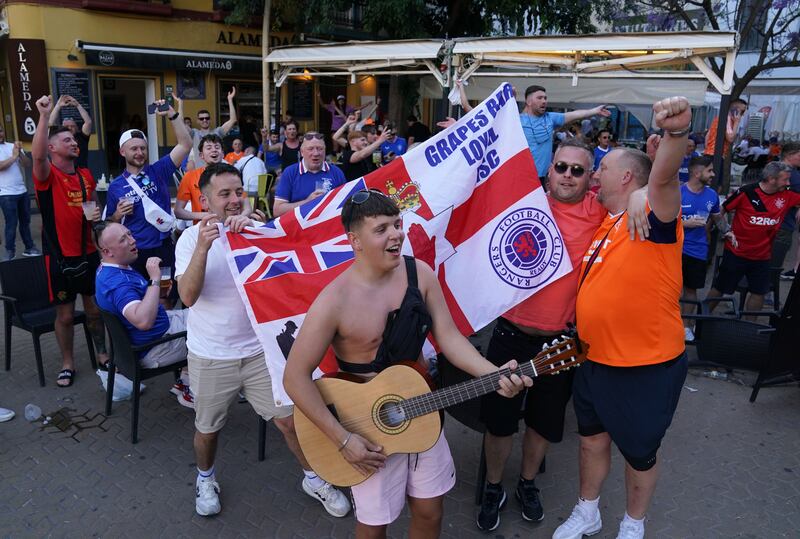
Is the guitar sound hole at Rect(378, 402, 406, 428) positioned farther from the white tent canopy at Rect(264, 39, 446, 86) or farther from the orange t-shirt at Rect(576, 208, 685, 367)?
the white tent canopy at Rect(264, 39, 446, 86)

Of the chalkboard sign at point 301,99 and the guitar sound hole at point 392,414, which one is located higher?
the chalkboard sign at point 301,99

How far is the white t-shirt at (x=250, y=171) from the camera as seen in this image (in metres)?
8.50

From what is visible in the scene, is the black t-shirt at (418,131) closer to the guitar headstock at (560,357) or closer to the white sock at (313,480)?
the white sock at (313,480)

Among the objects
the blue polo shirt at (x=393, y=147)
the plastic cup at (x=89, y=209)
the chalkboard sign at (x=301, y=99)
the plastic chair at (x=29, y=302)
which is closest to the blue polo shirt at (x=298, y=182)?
the plastic cup at (x=89, y=209)

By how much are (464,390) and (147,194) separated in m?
3.97

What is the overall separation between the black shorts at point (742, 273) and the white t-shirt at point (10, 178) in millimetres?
9576

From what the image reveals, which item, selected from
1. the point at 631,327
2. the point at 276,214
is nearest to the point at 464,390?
the point at 631,327

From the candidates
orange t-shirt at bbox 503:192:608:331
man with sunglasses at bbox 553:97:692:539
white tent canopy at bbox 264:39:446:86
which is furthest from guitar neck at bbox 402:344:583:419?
white tent canopy at bbox 264:39:446:86

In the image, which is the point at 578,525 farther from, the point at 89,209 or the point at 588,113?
the point at 89,209

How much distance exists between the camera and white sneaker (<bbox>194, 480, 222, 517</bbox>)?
11.9 feet

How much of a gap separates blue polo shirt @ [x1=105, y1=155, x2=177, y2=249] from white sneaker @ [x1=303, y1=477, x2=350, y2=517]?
287cm

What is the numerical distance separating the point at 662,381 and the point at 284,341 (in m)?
1.94

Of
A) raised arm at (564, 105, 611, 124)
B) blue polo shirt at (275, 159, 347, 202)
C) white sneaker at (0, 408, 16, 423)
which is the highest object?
raised arm at (564, 105, 611, 124)

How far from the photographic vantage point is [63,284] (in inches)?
199
